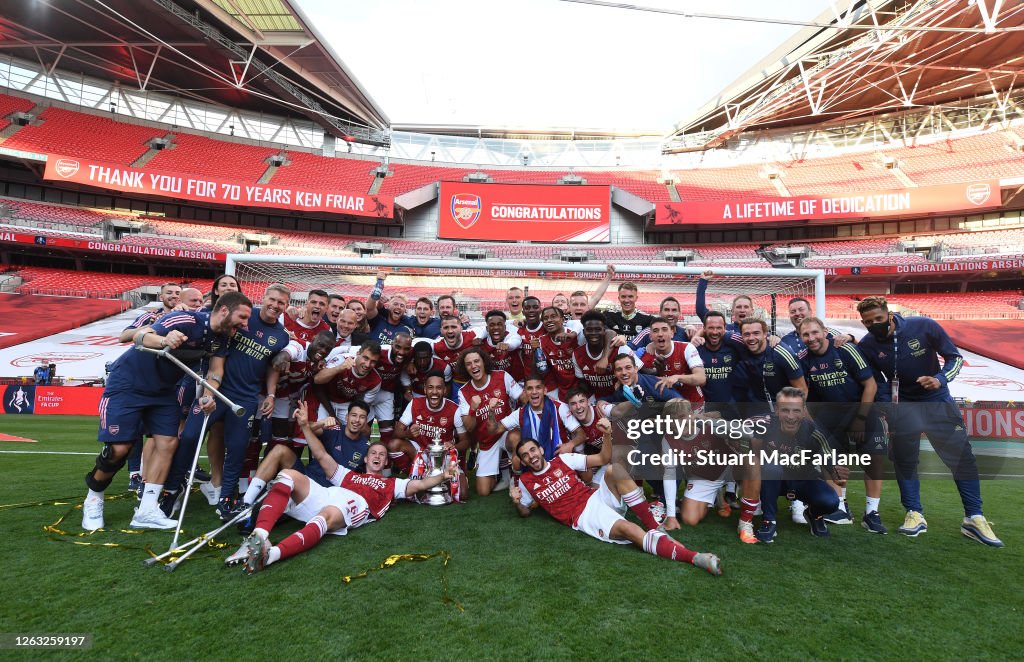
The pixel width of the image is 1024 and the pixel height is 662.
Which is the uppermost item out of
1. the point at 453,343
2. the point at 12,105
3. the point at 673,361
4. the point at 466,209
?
the point at 12,105

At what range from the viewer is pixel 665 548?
330 cm

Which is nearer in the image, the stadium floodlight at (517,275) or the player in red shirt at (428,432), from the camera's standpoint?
the player in red shirt at (428,432)

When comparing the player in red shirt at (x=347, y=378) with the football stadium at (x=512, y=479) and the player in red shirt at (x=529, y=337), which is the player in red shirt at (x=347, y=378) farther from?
the player in red shirt at (x=529, y=337)

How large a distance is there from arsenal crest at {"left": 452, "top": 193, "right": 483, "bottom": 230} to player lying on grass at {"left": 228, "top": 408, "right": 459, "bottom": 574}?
24120 millimetres

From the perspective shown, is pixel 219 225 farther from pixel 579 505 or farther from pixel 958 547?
pixel 958 547

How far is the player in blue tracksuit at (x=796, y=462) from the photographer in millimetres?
3824

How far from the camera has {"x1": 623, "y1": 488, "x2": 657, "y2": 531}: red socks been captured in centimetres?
353

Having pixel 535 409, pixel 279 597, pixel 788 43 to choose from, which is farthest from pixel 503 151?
pixel 279 597

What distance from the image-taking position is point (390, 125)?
33.8 metres

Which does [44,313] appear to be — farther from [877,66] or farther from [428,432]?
[877,66]

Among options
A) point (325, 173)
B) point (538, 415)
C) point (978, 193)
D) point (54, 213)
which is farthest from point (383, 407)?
point (978, 193)

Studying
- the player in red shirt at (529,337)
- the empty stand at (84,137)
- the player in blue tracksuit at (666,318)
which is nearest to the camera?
the player in blue tracksuit at (666,318)

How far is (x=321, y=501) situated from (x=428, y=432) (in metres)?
1.40

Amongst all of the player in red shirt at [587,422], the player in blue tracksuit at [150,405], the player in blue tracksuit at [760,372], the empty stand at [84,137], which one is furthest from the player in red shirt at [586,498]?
the empty stand at [84,137]
